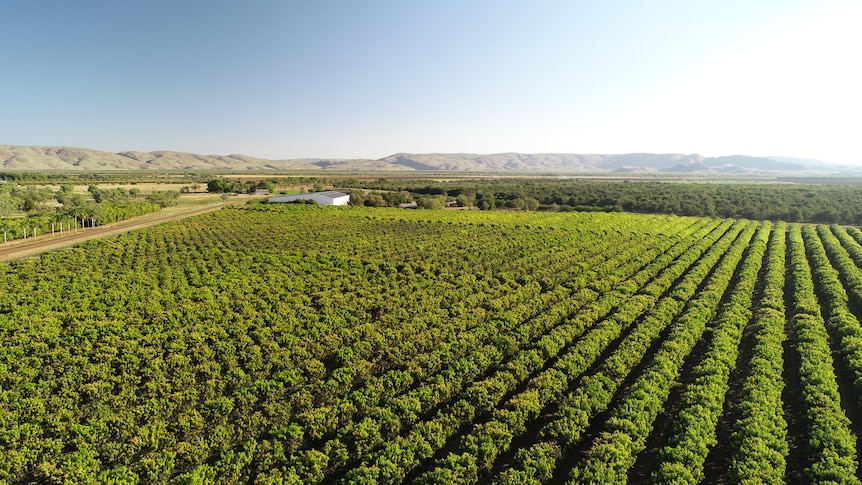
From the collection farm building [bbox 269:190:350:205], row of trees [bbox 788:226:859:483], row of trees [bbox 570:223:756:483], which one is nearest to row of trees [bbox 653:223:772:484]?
row of trees [bbox 570:223:756:483]

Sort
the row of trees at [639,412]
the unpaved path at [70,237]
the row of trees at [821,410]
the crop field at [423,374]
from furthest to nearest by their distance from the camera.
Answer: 1. the unpaved path at [70,237]
2. the crop field at [423,374]
3. the row of trees at [639,412]
4. the row of trees at [821,410]

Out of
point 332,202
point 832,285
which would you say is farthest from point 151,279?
point 332,202

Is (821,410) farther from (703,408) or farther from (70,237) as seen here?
(70,237)

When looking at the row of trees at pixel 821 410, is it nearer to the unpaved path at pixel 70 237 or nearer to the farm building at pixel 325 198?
the unpaved path at pixel 70 237


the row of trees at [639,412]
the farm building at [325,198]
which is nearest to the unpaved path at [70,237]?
the farm building at [325,198]

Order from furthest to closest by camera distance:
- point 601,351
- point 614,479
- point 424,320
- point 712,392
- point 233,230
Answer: point 233,230 → point 424,320 → point 601,351 → point 712,392 → point 614,479

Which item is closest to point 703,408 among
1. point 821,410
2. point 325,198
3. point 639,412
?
point 639,412

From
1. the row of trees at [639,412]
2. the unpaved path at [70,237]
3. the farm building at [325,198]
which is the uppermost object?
the farm building at [325,198]

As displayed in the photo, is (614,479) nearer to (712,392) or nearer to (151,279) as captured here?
(712,392)
